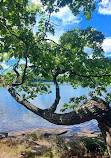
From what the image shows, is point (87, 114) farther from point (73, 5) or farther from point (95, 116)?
point (73, 5)

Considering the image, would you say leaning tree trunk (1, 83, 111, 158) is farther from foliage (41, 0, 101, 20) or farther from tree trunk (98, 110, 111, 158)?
foliage (41, 0, 101, 20)

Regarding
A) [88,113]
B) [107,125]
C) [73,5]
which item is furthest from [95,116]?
[73,5]

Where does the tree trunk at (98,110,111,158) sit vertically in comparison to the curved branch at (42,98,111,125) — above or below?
below

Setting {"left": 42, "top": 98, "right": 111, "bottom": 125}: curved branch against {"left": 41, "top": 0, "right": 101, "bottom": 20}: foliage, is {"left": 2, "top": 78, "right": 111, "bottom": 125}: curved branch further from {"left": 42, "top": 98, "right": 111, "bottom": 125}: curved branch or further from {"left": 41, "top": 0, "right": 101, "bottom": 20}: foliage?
{"left": 41, "top": 0, "right": 101, "bottom": 20}: foliage

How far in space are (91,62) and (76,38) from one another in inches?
156

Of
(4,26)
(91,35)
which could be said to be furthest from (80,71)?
(91,35)

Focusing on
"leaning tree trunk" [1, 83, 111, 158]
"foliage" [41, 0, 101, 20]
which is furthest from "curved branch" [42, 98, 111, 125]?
"foliage" [41, 0, 101, 20]

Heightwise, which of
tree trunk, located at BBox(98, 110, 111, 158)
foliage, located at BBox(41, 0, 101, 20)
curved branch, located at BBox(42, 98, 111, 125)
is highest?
foliage, located at BBox(41, 0, 101, 20)

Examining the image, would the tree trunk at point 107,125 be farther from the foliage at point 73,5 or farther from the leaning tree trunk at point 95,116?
the foliage at point 73,5

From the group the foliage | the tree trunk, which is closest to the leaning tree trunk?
the tree trunk

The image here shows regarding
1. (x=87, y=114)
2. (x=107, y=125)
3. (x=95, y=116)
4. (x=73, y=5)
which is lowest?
(x=107, y=125)

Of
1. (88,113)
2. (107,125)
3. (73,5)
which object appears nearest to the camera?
(107,125)

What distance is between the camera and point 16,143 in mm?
9773

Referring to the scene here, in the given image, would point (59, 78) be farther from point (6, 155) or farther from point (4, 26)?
point (6, 155)
